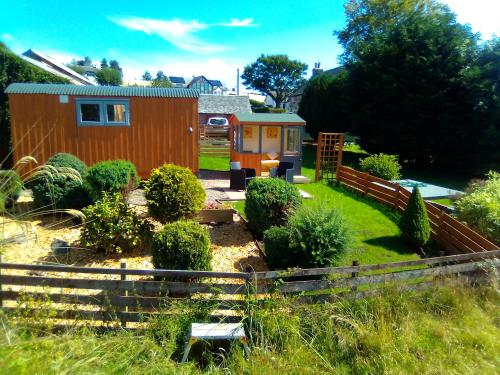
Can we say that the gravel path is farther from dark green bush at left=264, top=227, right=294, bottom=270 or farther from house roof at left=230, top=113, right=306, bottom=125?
dark green bush at left=264, top=227, right=294, bottom=270

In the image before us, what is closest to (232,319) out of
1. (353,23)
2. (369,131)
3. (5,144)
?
(5,144)

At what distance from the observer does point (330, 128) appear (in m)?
26.3

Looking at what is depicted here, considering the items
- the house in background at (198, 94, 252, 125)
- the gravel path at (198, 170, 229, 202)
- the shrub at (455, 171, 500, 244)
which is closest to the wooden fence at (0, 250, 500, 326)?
the shrub at (455, 171, 500, 244)

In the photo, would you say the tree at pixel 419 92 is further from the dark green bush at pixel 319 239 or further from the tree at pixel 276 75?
the tree at pixel 276 75

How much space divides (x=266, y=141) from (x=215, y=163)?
4.23 meters

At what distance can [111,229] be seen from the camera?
690 cm

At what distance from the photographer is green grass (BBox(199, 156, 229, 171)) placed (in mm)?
17438

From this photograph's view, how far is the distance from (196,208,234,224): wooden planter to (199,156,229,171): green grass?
830 cm

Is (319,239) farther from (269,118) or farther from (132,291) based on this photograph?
(269,118)

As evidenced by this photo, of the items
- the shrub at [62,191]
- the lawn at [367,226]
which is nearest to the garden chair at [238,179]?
the lawn at [367,226]

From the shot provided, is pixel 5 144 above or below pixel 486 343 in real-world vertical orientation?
above

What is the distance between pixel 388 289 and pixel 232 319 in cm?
216

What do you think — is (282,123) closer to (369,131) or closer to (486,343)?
(369,131)

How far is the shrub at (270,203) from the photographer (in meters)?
7.63
